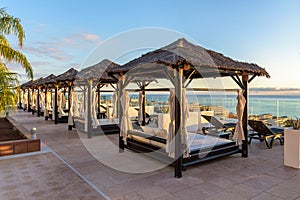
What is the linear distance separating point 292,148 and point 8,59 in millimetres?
8336

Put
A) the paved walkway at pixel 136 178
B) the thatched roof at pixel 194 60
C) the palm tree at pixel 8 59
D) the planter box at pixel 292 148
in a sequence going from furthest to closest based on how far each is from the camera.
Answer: the palm tree at pixel 8 59 < the planter box at pixel 292 148 < the thatched roof at pixel 194 60 < the paved walkway at pixel 136 178

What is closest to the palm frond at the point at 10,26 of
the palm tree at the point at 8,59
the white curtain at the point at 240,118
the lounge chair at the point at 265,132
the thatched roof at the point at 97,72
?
the palm tree at the point at 8,59

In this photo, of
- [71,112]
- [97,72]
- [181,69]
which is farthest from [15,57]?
[181,69]

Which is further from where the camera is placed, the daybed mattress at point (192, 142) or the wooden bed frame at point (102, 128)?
the wooden bed frame at point (102, 128)

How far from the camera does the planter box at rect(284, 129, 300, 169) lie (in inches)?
176

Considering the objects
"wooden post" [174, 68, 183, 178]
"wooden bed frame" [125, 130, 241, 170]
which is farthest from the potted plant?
"wooden post" [174, 68, 183, 178]

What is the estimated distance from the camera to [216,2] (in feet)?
28.1

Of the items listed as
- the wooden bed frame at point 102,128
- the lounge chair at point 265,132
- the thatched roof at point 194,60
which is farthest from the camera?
the wooden bed frame at point 102,128

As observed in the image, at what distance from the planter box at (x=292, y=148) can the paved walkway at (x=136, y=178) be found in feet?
0.78

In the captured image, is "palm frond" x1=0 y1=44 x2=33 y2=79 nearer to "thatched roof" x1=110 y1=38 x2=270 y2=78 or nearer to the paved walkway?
the paved walkway

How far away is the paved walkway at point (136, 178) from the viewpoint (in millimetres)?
3250

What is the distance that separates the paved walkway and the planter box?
24 centimetres

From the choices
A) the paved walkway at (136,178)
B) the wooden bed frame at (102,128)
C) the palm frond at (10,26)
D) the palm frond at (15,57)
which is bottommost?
the paved walkway at (136,178)

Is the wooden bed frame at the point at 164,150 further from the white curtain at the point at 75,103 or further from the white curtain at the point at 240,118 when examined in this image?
the white curtain at the point at 75,103
